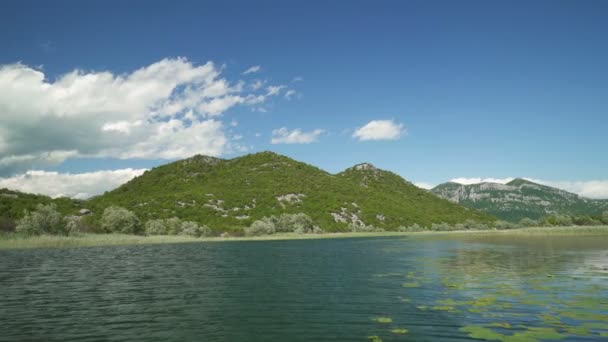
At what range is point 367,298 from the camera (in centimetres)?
3288

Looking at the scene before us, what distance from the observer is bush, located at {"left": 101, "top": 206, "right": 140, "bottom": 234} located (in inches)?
5714

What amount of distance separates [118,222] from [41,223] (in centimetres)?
3170

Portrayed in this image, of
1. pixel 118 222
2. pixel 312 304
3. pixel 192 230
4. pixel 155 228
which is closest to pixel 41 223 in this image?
pixel 118 222

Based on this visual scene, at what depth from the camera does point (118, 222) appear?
146250mm

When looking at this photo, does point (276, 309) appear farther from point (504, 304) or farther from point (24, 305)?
point (24, 305)

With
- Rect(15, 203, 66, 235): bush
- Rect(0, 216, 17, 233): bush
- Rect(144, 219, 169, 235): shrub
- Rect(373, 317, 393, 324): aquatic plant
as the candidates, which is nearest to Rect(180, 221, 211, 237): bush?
Result: Rect(144, 219, 169, 235): shrub

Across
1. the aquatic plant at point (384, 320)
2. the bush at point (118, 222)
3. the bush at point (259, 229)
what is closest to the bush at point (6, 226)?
the bush at point (118, 222)

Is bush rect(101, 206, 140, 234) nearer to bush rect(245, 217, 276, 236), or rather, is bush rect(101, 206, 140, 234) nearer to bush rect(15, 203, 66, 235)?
bush rect(15, 203, 66, 235)

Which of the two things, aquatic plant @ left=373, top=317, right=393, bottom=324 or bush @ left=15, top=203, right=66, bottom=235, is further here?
bush @ left=15, top=203, right=66, bottom=235

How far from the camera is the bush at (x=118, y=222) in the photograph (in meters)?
145

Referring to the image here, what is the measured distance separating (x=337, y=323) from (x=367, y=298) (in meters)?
8.51

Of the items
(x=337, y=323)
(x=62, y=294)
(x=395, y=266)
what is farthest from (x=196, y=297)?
(x=395, y=266)

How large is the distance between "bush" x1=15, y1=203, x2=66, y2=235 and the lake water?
70.5 m

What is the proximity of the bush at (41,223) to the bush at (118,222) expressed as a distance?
23794mm
